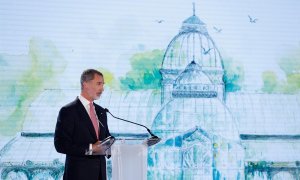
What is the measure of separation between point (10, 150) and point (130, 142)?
66.4 inches

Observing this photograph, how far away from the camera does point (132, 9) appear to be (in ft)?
14.3

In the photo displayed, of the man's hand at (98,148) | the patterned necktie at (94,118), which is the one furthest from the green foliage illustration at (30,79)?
the man's hand at (98,148)

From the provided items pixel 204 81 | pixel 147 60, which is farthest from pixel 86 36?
pixel 204 81

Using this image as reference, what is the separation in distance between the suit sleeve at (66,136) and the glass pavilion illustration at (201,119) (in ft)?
4.32

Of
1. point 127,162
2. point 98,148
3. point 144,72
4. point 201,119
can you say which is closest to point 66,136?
point 98,148

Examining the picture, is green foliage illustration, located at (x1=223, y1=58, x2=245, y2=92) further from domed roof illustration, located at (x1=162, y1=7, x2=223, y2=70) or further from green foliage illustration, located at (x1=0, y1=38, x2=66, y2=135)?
green foliage illustration, located at (x1=0, y1=38, x2=66, y2=135)

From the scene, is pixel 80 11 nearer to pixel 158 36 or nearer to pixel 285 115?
pixel 158 36

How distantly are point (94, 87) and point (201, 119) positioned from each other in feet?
5.38

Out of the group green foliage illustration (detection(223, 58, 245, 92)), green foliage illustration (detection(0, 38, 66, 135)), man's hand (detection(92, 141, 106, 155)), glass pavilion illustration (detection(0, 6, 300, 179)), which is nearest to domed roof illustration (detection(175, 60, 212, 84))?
glass pavilion illustration (detection(0, 6, 300, 179))

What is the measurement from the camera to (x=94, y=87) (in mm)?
2977

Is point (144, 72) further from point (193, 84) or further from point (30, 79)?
point (30, 79)

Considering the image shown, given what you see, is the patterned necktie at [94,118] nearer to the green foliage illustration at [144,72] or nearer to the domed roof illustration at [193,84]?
the green foliage illustration at [144,72]

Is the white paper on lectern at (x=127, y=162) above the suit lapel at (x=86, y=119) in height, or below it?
below

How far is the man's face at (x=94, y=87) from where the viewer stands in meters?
2.97
